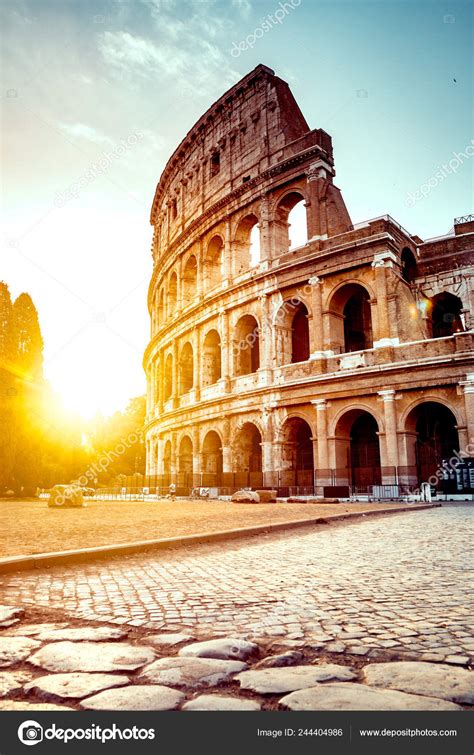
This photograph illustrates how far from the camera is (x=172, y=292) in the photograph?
34781mm

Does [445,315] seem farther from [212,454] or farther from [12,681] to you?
[12,681]

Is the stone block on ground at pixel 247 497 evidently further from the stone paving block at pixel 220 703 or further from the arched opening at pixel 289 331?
the stone paving block at pixel 220 703

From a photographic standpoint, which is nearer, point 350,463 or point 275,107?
point 350,463

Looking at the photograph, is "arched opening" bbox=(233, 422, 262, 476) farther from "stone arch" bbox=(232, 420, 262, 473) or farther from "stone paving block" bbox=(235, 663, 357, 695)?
"stone paving block" bbox=(235, 663, 357, 695)

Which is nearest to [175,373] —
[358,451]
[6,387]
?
[6,387]

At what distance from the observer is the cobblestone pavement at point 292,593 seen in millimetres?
2730

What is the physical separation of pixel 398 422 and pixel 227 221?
553 inches

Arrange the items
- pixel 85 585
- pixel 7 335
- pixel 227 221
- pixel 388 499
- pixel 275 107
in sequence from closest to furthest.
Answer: pixel 85 585
pixel 388 499
pixel 275 107
pixel 227 221
pixel 7 335

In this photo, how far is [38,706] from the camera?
1.76 m

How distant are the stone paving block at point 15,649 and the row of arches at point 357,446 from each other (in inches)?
717

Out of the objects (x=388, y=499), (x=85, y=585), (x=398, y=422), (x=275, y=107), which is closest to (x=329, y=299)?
(x=398, y=422)

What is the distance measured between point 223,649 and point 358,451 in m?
21.2

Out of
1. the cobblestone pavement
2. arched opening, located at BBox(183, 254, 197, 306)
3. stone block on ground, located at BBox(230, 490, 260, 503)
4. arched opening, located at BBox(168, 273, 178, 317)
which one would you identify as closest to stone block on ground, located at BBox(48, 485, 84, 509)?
stone block on ground, located at BBox(230, 490, 260, 503)
